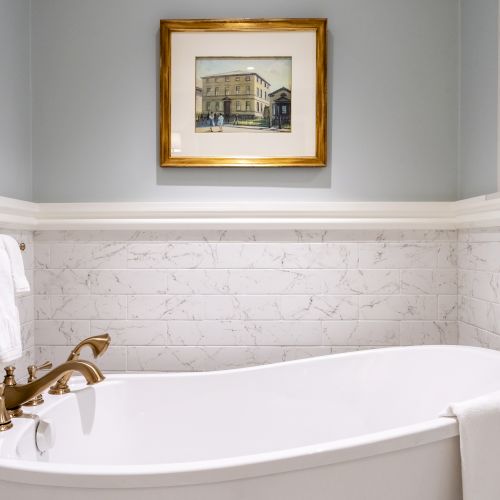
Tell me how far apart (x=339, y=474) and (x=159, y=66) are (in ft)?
5.96

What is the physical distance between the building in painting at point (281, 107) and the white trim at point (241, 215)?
0.38 metres

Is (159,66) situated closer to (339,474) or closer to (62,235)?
(62,235)

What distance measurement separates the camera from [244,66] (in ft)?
6.98

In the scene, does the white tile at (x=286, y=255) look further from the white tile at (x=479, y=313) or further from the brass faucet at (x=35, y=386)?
the brass faucet at (x=35, y=386)

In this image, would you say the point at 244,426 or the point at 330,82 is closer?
the point at 244,426

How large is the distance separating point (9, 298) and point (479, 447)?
1.39m

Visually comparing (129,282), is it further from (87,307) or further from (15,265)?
(15,265)

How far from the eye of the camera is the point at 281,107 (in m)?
2.14

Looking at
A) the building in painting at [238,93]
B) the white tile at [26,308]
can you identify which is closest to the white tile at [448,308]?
the building in painting at [238,93]

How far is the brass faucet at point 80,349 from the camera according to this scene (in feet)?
5.22

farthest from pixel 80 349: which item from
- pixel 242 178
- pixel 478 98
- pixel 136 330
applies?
pixel 478 98

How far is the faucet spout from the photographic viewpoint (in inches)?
56.5

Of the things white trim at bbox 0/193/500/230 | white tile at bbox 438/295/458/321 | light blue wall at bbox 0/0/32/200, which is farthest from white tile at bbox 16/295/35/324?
white tile at bbox 438/295/458/321

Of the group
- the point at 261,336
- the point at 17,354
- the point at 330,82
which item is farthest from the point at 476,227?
the point at 17,354
